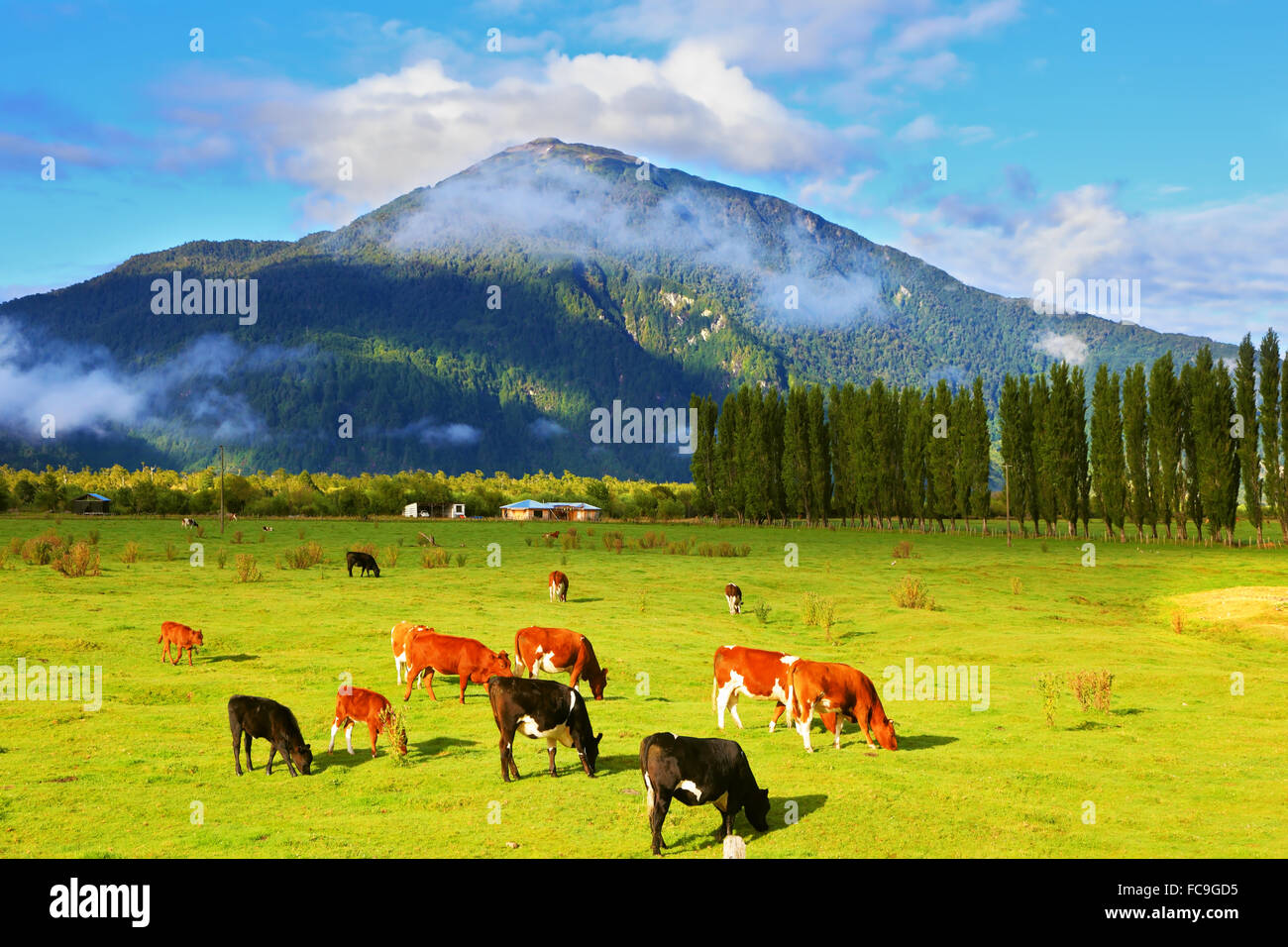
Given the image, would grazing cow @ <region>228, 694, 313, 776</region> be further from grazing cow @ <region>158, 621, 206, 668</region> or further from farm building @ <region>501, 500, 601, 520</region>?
farm building @ <region>501, 500, 601, 520</region>

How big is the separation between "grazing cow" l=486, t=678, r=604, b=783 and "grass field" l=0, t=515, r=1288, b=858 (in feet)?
1.40

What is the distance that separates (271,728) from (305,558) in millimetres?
35316

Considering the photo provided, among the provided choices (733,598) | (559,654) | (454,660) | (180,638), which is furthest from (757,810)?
(733,598)

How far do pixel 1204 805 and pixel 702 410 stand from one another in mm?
108925

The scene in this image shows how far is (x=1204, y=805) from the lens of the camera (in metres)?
12.2

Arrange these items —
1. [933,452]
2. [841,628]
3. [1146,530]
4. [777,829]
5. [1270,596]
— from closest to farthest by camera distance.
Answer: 1. [777,829]
2. [841,628]
3. [1270,596]
4. [933,452]
5. [1146,530]

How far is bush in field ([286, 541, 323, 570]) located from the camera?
150 ft

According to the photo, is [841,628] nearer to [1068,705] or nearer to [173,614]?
[1068,705]

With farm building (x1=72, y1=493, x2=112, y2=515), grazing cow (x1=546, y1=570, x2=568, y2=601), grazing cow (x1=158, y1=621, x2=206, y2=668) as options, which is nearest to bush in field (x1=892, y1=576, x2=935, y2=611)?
grazing cow (x1=546, y1=570, x2=568, y2=601)

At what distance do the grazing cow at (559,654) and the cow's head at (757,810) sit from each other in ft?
25.7

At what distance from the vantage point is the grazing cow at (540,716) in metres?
12.5

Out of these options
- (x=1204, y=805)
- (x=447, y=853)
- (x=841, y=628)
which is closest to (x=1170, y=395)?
(x=841, y=628)
